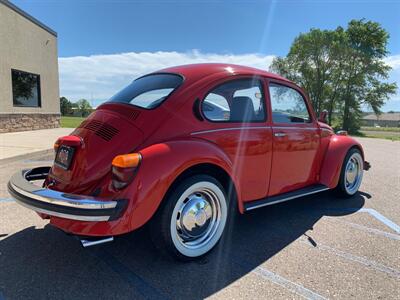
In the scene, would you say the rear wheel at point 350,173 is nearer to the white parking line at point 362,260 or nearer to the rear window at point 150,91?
the white parking line at point 362,260

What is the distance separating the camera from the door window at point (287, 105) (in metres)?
3.70

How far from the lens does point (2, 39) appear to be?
529 inches

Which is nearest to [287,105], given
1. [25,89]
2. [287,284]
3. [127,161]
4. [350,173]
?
[350,173]

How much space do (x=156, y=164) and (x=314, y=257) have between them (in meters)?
1.78

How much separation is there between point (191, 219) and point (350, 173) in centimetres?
325

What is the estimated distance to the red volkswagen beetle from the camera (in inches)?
93.4

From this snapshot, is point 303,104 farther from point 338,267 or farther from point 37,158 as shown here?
point 37,158

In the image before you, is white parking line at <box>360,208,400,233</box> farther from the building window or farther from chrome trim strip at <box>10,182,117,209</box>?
the building window

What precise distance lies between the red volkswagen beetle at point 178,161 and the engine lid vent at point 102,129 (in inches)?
0.5

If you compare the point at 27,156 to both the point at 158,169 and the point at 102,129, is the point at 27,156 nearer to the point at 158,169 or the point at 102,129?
the point at 102,129

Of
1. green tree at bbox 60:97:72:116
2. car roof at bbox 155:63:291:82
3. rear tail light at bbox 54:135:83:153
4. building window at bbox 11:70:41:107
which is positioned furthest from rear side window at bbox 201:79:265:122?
green tree at bbox 60:97:72:116

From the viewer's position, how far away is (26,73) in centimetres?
1529

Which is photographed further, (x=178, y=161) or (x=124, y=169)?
(x=178, y=161)

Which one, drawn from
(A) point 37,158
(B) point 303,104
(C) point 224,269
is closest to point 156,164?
(C) point 224,269
